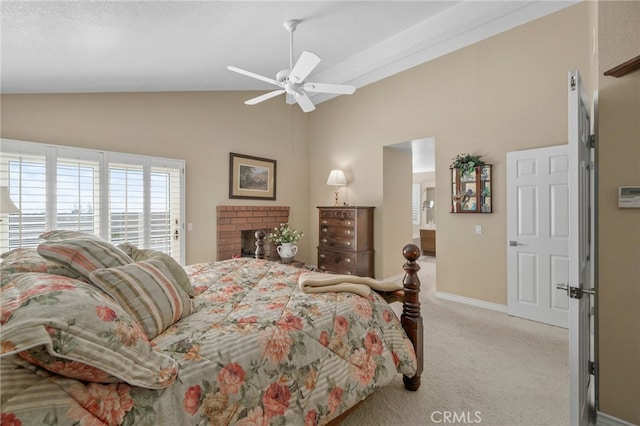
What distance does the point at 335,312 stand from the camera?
1.62 metres

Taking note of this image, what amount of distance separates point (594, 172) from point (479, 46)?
9.17 ft

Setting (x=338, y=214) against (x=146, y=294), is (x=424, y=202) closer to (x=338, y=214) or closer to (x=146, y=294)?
(x=338, y=214)

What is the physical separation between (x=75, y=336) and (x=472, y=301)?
13.5ft

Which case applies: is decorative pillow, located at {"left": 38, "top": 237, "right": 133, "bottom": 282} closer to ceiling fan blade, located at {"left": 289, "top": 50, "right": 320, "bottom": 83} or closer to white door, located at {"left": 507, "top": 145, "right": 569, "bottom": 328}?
ceiling fan blade, located at {"left": 289, "top": 50, "right": 320, "bottom": 83}

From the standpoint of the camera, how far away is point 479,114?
3758mm

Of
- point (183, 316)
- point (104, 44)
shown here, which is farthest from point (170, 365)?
point (104, 44)

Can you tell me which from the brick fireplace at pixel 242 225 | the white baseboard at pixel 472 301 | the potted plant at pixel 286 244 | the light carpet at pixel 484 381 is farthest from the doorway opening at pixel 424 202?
the brick fireplace at pixel 242 225

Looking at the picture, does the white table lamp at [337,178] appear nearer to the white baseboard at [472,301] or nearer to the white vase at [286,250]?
the white vase at [286,250]

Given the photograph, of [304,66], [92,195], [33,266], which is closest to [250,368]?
[33,266]

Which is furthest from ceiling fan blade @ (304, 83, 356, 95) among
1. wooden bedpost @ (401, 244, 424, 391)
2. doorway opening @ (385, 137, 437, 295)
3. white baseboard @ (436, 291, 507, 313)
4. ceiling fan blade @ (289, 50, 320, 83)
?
white baseboard @ (436, 291, 507, 313)

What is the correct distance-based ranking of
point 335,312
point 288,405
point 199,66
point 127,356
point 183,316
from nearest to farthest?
point 127,356 → point 288,405 → point 183,316 → point 335,312 → point 199,66

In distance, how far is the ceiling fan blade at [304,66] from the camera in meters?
2.36

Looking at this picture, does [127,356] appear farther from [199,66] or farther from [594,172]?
[199,66]

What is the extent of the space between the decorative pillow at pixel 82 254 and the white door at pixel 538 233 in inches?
153
